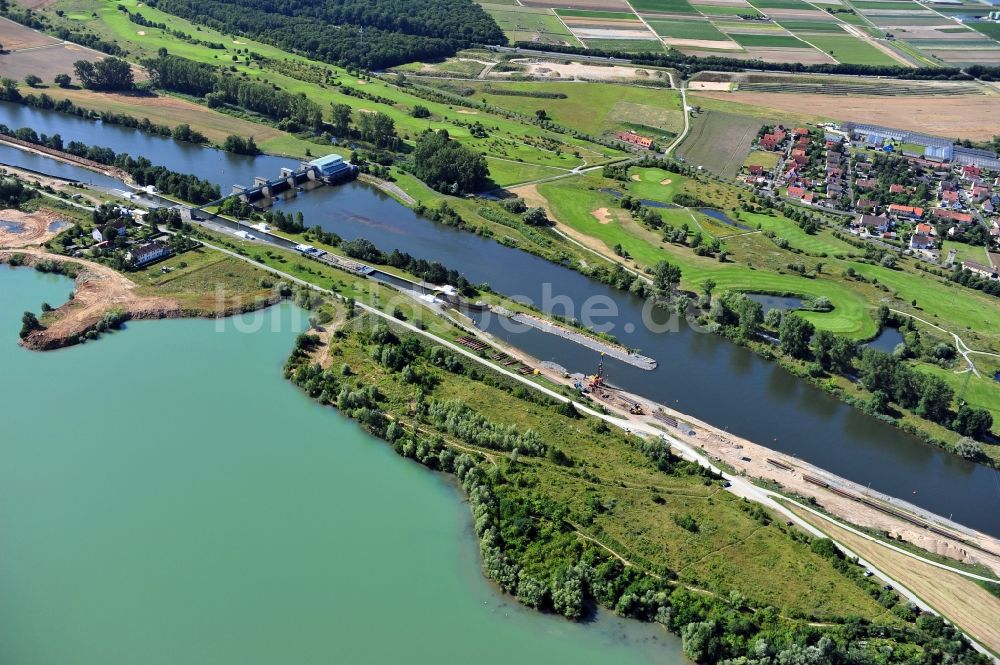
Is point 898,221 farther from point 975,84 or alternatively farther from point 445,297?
point 975,84

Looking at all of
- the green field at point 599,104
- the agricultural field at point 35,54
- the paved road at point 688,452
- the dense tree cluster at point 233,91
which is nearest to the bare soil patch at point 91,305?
the paved road at point 688,452

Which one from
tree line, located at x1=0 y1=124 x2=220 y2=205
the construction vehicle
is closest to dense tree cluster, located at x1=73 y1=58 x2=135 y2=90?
tree line, located at x1=0 y1=124 x2=220 y2=205

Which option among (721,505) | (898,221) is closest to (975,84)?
(898,221)

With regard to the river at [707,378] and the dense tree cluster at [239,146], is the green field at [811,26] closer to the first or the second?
the river at [707,378]

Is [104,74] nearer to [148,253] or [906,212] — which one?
[148,253]

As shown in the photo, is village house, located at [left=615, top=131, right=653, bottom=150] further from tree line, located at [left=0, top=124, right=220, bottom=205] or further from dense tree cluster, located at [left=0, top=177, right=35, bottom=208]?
dense tree cluster, located at [left=0, top=177, right=35, bottom=208]

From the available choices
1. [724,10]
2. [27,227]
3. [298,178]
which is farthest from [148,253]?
[724,10]
